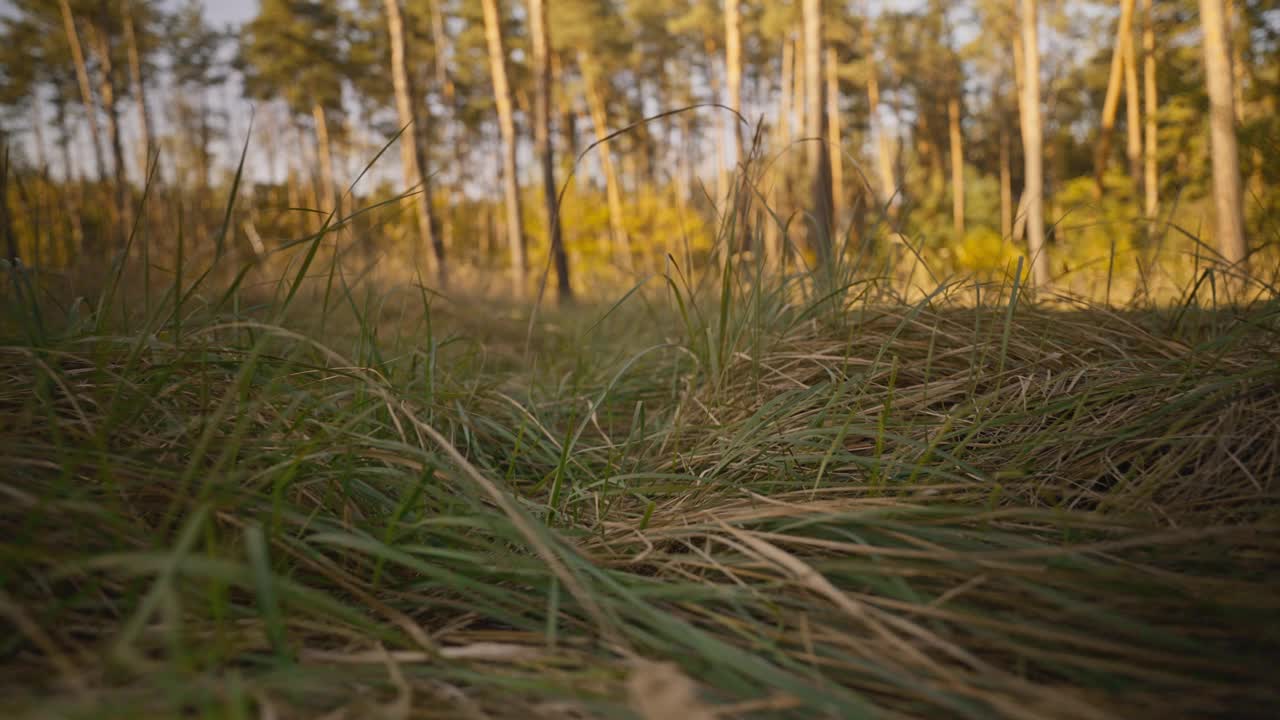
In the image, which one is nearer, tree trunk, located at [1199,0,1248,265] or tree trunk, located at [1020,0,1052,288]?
tree trunk, located at [1199,0,1248,265]

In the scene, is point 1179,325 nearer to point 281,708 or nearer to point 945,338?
point 945,338

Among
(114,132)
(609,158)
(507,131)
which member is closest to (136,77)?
(114,132)

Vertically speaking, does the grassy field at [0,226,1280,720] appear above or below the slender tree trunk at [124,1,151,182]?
below

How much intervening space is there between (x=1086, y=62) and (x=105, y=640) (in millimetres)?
28740

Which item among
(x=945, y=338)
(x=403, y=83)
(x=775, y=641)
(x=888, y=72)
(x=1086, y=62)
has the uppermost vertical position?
(x=888, y=72)

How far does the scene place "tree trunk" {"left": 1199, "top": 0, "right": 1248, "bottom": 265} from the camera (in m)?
→ 5.87

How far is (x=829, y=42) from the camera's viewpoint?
20.4m

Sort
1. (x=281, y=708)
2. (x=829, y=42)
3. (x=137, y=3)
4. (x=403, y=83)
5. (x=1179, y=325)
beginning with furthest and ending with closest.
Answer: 1. (x=829, y=42)
2. (x=137, y=3)
3. (x=403, y=83)
4. (x=1179, y=325)
5. (x=281, y=708)

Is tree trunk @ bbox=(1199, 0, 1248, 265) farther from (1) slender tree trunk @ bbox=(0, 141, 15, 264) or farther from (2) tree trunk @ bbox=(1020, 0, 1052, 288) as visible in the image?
(1) slender tree trunk @ bbox=(0, 141, 15, 264)

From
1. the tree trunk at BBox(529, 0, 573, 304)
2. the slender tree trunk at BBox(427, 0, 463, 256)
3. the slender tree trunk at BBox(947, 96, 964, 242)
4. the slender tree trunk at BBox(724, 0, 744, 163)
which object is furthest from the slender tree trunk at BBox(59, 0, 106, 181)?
the slender tree trunk at BBox(947, 96, 964, 242)

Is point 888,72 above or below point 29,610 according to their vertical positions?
above

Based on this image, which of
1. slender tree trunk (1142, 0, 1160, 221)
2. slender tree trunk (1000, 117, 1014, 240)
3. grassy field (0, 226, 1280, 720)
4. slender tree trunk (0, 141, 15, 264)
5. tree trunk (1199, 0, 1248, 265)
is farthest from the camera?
slender tree trunk (1000, 117, 1014, 240)

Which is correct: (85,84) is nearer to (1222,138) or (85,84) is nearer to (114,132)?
(114,132)

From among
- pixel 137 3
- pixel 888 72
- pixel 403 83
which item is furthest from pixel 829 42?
pixel 137 3
